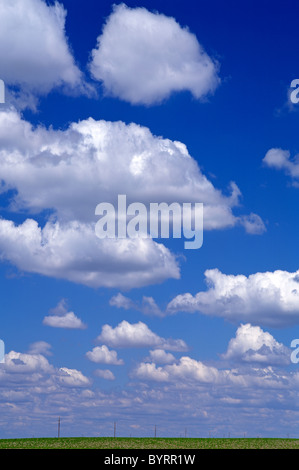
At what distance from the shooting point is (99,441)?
118000 millimetres

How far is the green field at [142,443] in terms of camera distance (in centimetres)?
10975

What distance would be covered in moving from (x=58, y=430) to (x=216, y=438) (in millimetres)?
34353

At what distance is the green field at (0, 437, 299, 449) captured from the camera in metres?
110

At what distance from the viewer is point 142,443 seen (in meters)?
116
